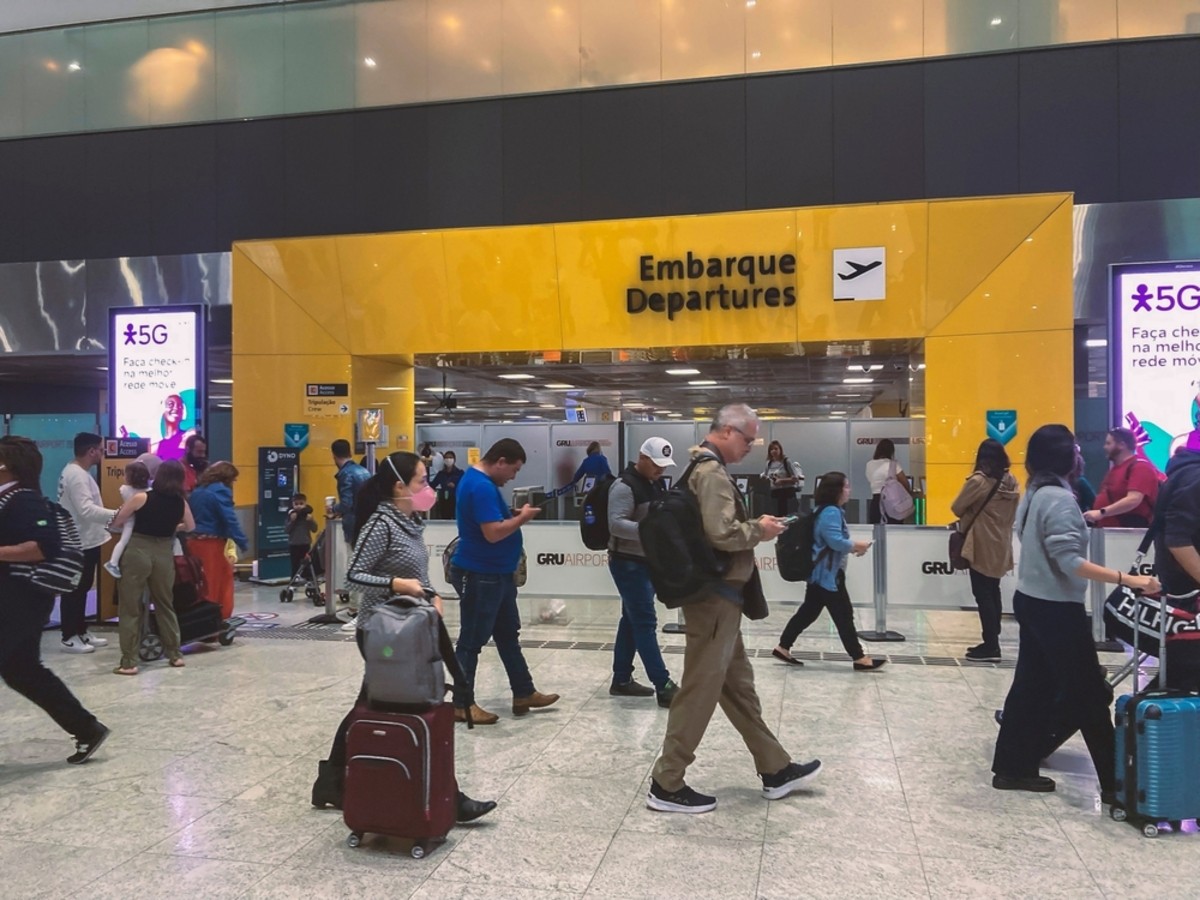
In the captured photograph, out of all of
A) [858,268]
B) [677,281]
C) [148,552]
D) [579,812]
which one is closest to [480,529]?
[579,812]

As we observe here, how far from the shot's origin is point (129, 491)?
24.3ft

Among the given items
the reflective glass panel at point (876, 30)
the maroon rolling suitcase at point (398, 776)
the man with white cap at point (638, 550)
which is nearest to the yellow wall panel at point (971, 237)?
the reflective glass panel at point (876, 30)

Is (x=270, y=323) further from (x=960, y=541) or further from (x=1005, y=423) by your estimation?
(x=1005, y=423)

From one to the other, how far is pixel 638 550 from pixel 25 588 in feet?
10.7

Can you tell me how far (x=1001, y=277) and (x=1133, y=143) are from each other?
235 cm

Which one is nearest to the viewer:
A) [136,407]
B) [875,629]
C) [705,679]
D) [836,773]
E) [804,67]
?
[705,679]

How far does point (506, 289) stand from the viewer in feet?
39.2

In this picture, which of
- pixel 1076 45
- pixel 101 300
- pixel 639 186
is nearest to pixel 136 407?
pixel 101 300

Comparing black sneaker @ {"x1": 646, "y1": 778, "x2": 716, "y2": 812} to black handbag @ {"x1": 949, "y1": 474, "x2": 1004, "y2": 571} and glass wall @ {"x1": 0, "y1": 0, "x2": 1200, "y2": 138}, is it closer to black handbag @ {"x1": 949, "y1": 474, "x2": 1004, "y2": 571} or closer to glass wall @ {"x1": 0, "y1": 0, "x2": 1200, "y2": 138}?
black handbag @ {"x1": 949, "y1": 474, "x2": 1004, "y2": 571}

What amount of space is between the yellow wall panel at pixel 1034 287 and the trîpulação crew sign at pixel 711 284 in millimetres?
2308

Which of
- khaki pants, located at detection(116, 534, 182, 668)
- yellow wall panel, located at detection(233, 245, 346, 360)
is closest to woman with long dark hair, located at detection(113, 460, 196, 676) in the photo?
khaki pants, located at detection(116, 534, 182, 668)

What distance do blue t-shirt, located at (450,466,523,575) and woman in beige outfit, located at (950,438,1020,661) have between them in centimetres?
360

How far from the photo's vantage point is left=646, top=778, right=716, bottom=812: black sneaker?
154 inches

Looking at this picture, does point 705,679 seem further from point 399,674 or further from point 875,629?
point 875,629
